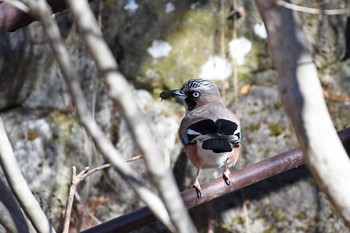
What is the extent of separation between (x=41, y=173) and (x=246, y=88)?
175 cm

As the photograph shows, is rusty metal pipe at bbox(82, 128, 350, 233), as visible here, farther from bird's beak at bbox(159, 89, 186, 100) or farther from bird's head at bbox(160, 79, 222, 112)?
bird's head at bbox(160, 79, 222, 112)

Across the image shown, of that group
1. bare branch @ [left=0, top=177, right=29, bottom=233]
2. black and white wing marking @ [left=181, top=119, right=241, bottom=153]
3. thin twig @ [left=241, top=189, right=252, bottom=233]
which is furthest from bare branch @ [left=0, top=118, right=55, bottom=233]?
thin twig @ [left=241, top=189, right=252, bottom=233]

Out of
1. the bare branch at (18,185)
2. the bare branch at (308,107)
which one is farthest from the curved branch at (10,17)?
the bare branch at (308,107)

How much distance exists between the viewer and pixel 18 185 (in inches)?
83.7

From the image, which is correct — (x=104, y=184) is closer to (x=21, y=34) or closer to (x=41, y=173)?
(x=41, y=173)

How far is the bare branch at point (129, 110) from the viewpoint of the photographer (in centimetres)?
148

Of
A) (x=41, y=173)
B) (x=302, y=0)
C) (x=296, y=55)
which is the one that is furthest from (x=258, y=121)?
(x=296, y=55)

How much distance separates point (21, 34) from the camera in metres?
5.69

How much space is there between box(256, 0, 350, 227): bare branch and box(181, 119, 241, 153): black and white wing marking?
231 centimetres

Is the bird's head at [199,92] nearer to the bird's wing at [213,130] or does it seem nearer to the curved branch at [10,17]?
the bird's wing at [213,130]

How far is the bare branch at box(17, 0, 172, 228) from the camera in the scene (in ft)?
5.19

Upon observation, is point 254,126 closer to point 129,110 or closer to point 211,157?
point 211,157

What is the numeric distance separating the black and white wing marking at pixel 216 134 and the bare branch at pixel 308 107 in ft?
7.56

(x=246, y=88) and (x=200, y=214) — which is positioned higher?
(x=246, y=88)
